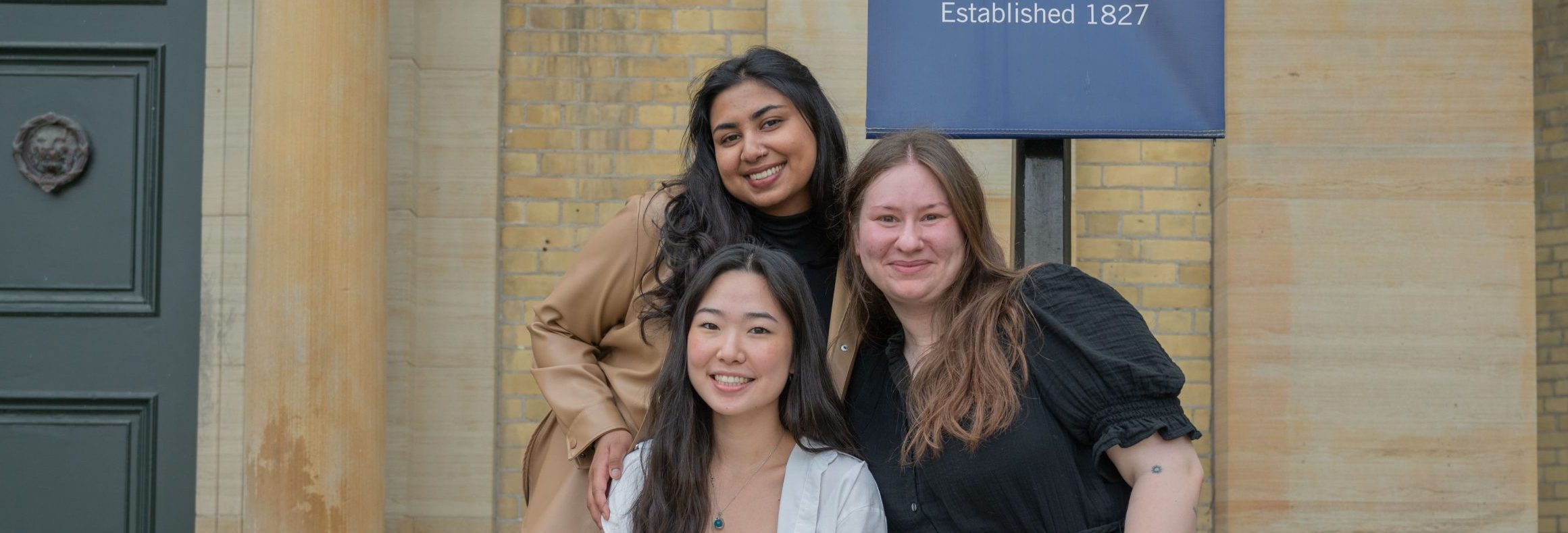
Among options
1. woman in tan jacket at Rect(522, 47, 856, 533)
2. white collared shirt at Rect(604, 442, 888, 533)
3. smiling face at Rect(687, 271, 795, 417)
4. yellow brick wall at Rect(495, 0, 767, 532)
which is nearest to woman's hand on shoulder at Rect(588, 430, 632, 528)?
woman in tan jacket at Rect(522, 47, 856, 533)

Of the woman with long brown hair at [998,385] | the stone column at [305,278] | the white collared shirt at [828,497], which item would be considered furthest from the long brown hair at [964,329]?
the stone column at [305,278]

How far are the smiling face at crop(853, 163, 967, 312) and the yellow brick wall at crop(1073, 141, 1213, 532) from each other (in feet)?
10.8

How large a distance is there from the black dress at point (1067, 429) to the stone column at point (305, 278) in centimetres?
299

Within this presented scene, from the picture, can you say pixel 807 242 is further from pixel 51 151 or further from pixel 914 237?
pixel 51 151

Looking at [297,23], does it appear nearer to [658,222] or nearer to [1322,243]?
[658,222]

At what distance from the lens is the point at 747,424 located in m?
2.98

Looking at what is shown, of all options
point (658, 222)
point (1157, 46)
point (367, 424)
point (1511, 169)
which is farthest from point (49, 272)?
point (1511, 169)

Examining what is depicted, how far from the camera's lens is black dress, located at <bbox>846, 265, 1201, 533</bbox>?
8.32ft

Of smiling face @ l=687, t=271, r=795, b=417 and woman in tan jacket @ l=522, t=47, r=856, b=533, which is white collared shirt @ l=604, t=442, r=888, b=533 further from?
woman in tan jacket @ l=522, t=47, r=856, b=533

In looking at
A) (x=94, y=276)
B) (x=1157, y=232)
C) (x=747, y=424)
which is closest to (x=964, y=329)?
(x=747, y=424)

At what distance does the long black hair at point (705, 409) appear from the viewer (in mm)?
2873

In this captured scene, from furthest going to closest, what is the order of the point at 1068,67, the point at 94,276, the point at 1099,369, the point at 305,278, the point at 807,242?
the point at 94,276, the point at 305,278, the point at 807,242, the point at 1068,67, the point at 1099,369

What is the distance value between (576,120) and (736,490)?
3349mm

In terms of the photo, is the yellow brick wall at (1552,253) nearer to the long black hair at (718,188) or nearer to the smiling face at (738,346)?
the long black hair at (718,188)
